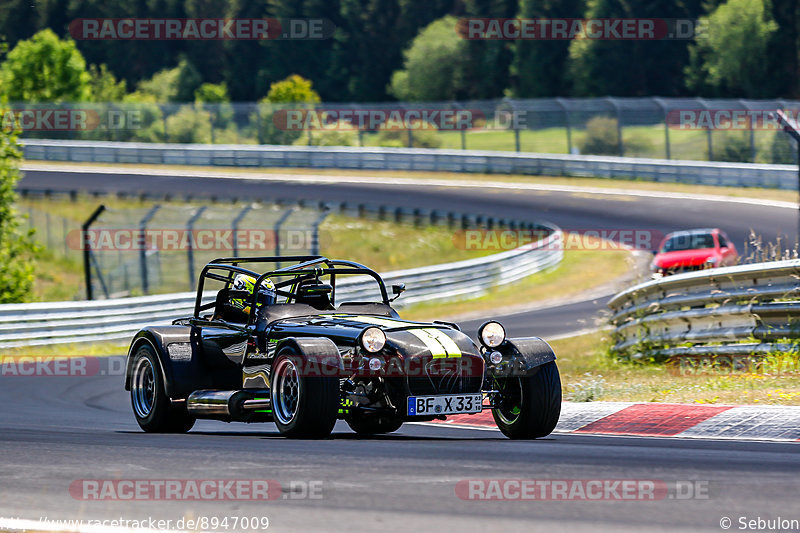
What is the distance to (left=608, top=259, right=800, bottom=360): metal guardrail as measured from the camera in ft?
40.7

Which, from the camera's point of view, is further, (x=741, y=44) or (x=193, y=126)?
(x=741, y=44)

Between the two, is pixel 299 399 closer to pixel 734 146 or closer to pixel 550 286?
pixel 550 286

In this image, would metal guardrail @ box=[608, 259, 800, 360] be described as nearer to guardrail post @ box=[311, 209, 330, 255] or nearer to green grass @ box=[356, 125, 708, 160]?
guardrail post @ box=[311, 209, 330, 255]

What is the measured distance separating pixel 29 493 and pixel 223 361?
3970 millimetres

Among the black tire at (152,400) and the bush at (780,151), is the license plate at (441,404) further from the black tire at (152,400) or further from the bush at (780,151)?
the bush at (780,151)

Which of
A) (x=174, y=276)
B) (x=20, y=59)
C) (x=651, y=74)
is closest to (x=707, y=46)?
(x=651, y=74)

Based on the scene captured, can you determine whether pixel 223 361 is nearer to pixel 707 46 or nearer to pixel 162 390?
pixel 162 390

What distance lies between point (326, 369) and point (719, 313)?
6.28 metres

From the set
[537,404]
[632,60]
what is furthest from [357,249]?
[632,60]

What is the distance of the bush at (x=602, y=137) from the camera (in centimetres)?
4862

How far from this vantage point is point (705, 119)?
140ft

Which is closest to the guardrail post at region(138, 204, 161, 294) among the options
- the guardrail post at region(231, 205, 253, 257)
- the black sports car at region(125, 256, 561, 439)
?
the guardrail post at region(231, 205, 253, 257)

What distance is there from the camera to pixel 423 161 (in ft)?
158

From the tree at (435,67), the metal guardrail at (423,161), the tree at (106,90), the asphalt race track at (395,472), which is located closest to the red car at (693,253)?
the metal guardrail at (423,161)
